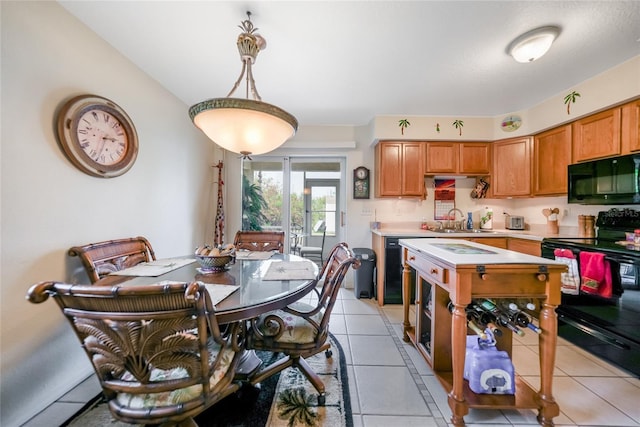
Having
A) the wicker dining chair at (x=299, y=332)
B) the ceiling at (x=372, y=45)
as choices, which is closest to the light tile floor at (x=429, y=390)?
the wicker dining chair at (x=299, y=332)

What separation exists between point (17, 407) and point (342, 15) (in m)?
3.03

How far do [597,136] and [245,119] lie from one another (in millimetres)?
3334

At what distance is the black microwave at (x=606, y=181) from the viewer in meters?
2.02

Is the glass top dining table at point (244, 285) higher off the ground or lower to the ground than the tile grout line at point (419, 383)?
higher

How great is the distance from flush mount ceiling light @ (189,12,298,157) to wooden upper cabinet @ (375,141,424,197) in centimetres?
199

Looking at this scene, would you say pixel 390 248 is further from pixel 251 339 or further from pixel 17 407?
pixel 17 407

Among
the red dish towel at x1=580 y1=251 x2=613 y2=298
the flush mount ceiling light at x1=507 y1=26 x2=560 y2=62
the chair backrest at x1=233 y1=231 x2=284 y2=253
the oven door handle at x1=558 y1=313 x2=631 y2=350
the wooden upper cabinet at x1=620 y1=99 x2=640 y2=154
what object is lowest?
the oven door handle at x1=558 y1=313 x2=631 y2=350

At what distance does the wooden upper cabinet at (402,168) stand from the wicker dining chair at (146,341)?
291 centimetres

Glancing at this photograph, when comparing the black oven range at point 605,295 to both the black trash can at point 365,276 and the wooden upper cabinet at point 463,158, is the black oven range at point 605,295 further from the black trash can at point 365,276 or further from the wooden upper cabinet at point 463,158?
the black trash can at point 365,276

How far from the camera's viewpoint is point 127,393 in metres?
0.91

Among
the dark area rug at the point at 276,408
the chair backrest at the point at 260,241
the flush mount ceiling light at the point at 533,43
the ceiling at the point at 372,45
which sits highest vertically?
the ceiling at the point at 372,45

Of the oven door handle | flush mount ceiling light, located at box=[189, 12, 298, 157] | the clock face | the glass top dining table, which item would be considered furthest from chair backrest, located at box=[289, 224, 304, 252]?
the oven door handle

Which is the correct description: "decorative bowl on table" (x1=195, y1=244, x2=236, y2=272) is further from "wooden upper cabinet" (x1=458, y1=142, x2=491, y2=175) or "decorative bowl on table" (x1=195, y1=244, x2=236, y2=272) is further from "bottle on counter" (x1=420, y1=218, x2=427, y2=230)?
"wooden upper cabinet" (x1=458, y1=142, x2=491, y2=175)

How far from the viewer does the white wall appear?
1301 millimetres
